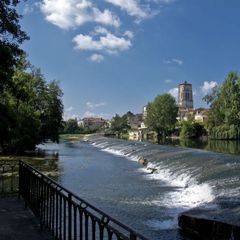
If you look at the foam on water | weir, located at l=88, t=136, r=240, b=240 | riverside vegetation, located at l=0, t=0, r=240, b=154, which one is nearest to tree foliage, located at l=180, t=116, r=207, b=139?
riverside vegetation, located at l=0, t=0, r=240, b=154

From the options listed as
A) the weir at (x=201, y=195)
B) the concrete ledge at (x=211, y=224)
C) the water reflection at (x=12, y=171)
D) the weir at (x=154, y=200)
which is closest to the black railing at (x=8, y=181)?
the water reflection at (x=12, y=171)

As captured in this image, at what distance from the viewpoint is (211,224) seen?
1210 cm

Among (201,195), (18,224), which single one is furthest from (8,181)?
(18,224)

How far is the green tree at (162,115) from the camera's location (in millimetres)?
154875

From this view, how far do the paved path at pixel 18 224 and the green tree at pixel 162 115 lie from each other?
14348cm

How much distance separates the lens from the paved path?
7480 mm

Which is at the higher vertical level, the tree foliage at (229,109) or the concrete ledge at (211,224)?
the tree foliage at (229,109)

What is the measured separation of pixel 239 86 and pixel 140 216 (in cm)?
8683

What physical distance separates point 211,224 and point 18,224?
233 inches

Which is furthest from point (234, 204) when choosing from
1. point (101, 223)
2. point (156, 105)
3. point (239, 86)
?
point (156, 105)

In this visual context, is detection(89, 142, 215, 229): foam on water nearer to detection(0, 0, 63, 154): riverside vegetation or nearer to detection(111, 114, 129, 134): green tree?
detection(0, 0, 63, 154): riverside vegetation

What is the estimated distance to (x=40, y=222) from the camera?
27.0 feet

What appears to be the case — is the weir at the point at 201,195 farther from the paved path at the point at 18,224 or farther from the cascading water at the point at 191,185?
the paved path at the point at 18,224

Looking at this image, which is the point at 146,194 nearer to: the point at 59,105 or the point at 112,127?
the point at 59,105
